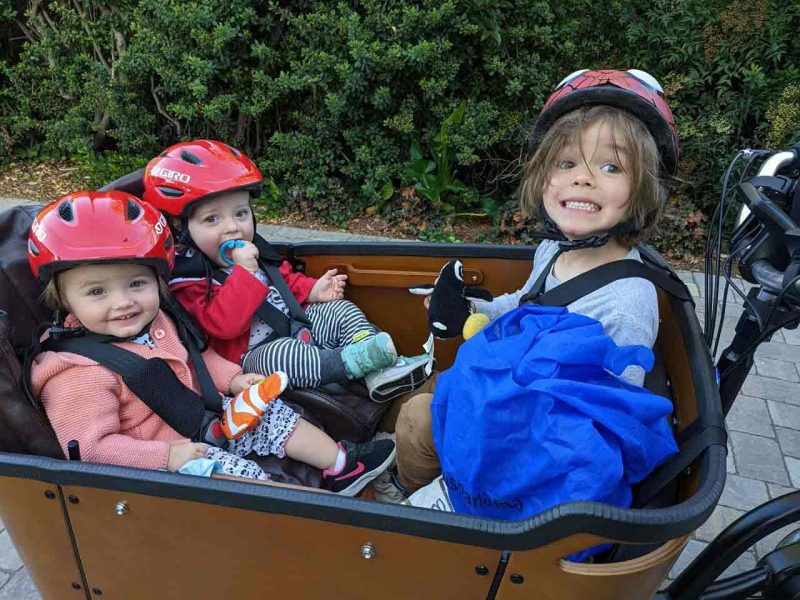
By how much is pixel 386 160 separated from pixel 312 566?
183 inches

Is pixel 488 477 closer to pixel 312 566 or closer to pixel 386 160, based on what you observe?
pixel 312 566

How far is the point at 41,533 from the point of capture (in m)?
1.58

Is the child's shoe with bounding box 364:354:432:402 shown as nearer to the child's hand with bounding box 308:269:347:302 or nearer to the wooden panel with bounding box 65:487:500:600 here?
the child's hand with bounding box 308:269:347:302

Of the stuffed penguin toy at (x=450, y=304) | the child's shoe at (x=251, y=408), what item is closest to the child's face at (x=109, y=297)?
the child's shoe at (x=251, y=408)

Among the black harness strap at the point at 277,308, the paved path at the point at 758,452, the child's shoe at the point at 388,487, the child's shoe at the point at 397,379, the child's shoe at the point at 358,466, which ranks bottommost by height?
the paved path at the point at 758,452

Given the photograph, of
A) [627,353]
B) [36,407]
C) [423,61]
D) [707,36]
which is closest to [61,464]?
[36,407]

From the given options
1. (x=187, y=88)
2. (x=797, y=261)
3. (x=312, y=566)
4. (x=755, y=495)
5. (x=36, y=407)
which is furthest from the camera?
(x=187, y=88)

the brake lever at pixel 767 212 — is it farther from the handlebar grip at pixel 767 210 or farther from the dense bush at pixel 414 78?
the dense bush at pixel 414 78

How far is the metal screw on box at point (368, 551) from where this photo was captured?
136 centimetres

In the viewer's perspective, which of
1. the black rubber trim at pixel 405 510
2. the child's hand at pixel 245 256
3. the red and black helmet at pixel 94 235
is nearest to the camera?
the black rubber trim at pixel 405 510

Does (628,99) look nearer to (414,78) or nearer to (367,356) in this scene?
(367,356)

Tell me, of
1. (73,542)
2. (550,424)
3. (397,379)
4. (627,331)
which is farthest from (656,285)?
(73,542)

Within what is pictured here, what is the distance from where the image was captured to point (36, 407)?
5.63 ft

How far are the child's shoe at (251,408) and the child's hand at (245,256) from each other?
54 cm
